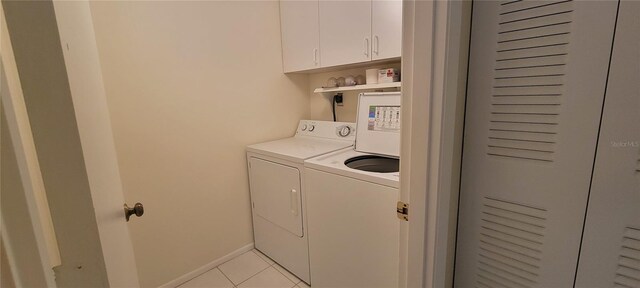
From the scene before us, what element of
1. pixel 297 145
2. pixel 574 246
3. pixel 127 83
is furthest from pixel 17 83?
pixel 297 145

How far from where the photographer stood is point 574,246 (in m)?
0.76

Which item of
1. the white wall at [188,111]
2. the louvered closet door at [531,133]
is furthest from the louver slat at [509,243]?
the white wall at [188,111]

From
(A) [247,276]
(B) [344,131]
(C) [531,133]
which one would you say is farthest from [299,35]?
(A) [247,276]

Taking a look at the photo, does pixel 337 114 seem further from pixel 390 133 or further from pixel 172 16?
pixel 172 16

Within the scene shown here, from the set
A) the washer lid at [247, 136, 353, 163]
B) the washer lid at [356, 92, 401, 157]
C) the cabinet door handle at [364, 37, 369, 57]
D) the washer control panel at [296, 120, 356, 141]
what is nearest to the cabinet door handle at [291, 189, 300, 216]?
the washer lid at [247, 136, 353, 163]

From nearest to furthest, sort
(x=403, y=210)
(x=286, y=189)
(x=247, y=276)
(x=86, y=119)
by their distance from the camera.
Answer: (x=86, y=119), (x=403, y=210), (x=286, y=189), (x=247, y=276)

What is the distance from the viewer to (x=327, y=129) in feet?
7.73

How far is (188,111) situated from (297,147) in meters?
0.83

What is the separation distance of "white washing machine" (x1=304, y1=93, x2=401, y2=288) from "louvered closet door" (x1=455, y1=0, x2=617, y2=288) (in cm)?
41

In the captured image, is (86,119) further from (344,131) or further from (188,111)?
(344,131)

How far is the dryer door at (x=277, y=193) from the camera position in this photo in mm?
1818

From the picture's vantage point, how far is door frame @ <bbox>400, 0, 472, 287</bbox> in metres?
0.76

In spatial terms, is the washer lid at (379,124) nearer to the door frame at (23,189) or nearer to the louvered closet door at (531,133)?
the louvered closet door at (531,133)

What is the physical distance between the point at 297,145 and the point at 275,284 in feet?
3.47
